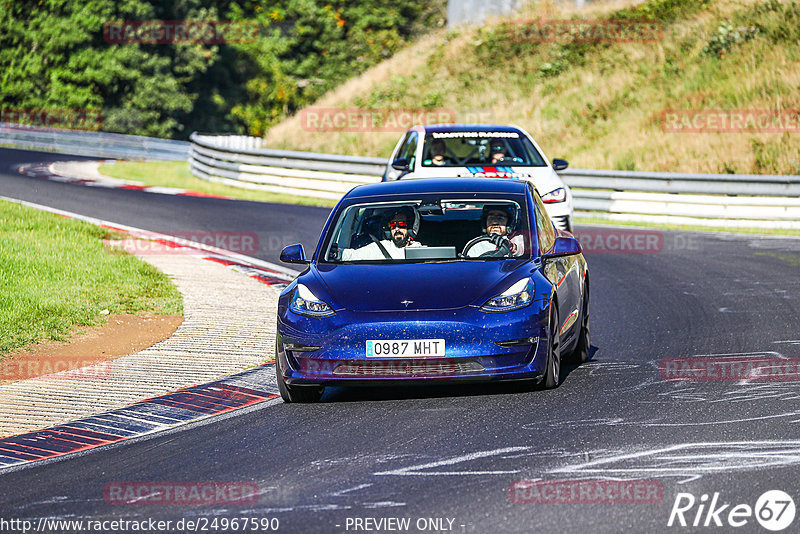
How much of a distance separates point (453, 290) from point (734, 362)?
2.61 meters

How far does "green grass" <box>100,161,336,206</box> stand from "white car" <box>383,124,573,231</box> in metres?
8.68

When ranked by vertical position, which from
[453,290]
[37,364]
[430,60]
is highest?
[430,60]

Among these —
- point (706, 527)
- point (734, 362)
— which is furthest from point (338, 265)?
point (706, 527)

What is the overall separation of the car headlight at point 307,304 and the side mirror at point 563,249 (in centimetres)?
175

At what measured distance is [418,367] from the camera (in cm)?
803

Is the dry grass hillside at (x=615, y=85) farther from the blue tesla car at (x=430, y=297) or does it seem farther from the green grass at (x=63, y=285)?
the blue tesla car at (x=430, y=297)

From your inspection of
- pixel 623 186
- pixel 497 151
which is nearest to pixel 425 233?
pixel 497 151

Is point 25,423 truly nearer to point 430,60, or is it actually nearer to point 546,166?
point 546,166

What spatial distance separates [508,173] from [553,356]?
321 inches

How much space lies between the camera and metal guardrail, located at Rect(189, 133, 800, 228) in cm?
2206

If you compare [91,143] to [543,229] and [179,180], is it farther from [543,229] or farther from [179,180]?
[543,229]

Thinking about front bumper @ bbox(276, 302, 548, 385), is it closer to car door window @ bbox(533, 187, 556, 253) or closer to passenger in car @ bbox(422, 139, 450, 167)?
car door window @ bbox(533, 187, 556, 253)

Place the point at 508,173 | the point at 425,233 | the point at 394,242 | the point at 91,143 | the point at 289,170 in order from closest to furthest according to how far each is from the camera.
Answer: the point at 394,242 < the point at 425,233 < the point at 508,173 < the point at 289,170 < the point at 91,143

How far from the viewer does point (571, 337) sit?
30.2 ft
